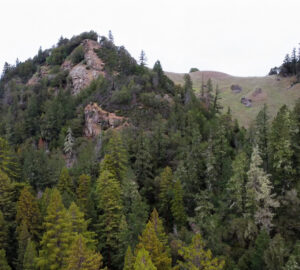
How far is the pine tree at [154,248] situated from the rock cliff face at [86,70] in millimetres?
64186

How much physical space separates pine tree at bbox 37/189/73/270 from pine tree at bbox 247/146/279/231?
23164mm

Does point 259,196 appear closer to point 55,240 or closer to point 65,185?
point 55,240

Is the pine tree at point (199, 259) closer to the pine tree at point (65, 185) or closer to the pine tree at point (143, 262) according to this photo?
the pine tree at point (143, 262)

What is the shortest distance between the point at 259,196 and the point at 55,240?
25090 millimetres

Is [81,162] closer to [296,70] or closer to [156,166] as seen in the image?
[156,166]

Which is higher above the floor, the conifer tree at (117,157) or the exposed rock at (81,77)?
the exposed rock at (81,77)

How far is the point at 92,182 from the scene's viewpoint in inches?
2002

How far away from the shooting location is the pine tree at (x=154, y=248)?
1232 inches

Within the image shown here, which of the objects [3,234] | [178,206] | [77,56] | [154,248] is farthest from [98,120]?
[154,248]

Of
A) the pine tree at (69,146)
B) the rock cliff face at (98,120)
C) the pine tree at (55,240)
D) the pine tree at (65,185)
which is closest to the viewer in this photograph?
the pine tree at (55,240)

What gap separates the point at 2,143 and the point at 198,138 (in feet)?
116

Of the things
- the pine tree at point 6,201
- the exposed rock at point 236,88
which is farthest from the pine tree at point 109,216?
the exposed rock at point 236,88

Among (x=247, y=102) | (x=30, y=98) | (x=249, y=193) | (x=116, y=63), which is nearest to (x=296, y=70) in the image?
(x=247, y=102)

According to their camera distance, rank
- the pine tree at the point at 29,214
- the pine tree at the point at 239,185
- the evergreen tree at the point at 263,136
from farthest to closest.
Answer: the evergreen tree at the point at 263,136 < the pine tree at the point at 239,185 < the pine tree at the point at 29,214
